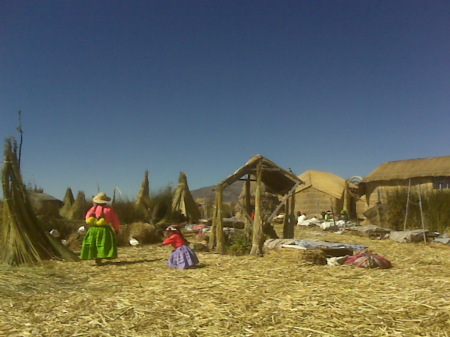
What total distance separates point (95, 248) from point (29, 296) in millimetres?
2626

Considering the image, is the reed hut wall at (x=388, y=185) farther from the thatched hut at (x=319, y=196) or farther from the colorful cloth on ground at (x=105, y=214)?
the colorful cloth on ground at (x=105, y=214)

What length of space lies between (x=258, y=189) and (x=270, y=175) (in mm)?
2715

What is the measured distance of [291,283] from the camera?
5.64 metres

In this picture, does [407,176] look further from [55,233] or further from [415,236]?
[55,233]

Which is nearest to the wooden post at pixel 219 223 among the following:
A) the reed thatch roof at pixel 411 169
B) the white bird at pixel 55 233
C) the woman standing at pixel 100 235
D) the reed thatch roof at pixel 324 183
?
the woman standing at pixel 100 235

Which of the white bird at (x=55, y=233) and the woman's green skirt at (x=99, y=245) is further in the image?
the white bird at (x=55, y=233)

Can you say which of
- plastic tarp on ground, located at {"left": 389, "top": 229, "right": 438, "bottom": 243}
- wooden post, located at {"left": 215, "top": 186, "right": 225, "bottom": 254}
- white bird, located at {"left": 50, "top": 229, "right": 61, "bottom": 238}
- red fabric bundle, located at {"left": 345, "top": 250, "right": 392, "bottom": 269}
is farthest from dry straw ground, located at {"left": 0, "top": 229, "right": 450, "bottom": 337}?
plastic tarp on ground, located at {"left": 389, "top": 229, "right": 438, "bottom": 243}

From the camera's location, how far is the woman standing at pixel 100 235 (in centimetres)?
750

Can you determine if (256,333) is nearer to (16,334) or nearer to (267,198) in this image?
(16,334)

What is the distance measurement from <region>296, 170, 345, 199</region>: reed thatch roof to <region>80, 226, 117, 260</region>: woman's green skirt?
726 inches

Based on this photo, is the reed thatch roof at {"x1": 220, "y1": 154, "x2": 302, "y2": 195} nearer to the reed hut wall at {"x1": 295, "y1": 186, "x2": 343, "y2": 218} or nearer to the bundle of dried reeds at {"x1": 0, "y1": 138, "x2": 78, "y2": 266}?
the bundle of dried reeds at {"x1": 0, "y1": 138, "x2": 78, "y2": 266}

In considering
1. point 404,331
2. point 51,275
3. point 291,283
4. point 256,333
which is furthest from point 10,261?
point 404,331

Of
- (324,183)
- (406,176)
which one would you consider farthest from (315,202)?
(406,176)

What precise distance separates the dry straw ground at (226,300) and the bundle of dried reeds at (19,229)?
21.8 inches
